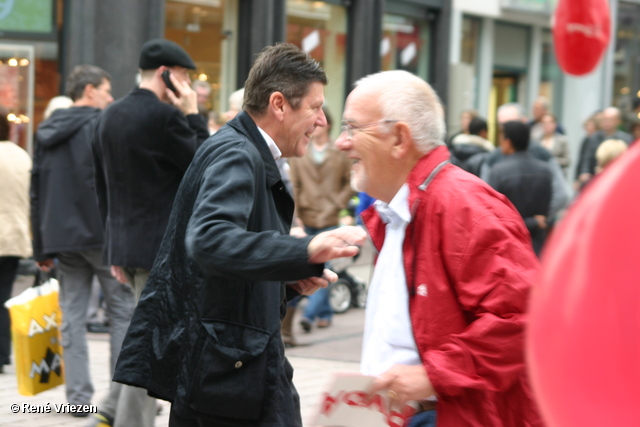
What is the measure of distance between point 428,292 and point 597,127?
41.8 ft

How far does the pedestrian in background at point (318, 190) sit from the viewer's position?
934cm

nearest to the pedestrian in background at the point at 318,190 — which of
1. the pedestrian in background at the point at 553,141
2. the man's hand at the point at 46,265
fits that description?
the man's hand at the point at 46,265

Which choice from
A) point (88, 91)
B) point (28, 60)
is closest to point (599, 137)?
point (28, 60)

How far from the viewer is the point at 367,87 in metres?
2.73

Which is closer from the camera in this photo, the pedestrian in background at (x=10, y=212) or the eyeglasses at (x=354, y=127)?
the eyeglasses at (x=354, y=127)

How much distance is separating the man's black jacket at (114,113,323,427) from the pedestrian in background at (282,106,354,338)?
20.3ft

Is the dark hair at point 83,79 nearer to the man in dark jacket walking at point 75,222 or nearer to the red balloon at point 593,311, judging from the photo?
the man in dark jacket walking at point 75,222

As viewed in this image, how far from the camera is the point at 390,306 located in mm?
→ 2607

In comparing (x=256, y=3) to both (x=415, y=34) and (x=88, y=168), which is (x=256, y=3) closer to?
(x=415, y=34)

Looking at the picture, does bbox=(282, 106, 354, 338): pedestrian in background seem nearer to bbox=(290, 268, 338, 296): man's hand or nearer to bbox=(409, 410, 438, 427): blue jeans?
bbox=(290, 268, 338, 296): man's hand

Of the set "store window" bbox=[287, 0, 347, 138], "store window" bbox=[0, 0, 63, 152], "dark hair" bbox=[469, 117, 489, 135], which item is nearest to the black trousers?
"store window" bbox=[0, 0, 63, 152]

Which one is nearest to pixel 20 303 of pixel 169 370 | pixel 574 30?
pixel 169 370

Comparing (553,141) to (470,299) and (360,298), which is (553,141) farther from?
(470,299)

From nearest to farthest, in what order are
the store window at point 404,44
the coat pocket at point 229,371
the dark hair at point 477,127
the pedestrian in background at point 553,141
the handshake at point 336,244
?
the handshake at point 336,244, the coat pocket at point 229,371, the dark hair at point 477,127, the pedestrian in background at point 553,141, the store window at point 404,44
